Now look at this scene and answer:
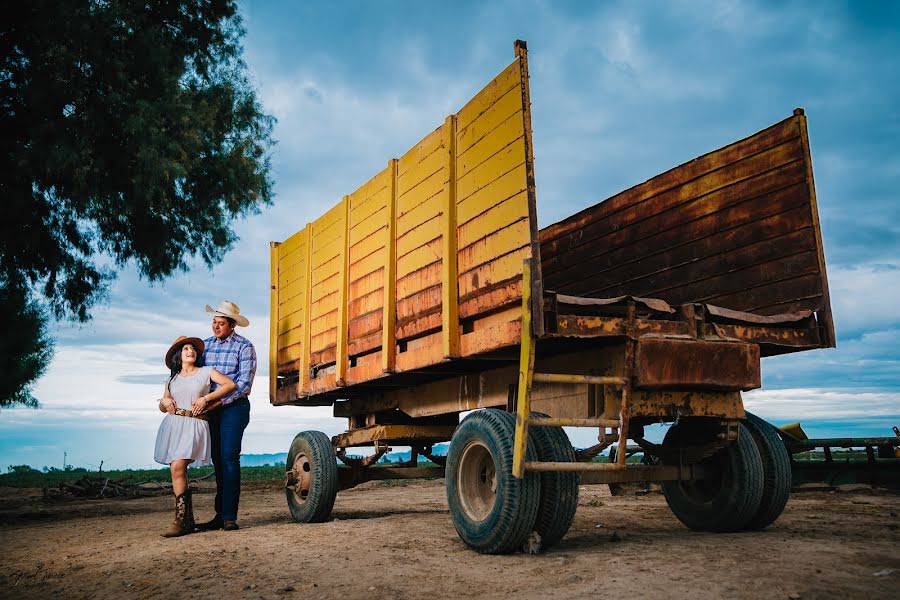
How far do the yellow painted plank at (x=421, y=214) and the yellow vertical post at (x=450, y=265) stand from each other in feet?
0.38

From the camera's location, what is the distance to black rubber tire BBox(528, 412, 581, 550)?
4.16 meters

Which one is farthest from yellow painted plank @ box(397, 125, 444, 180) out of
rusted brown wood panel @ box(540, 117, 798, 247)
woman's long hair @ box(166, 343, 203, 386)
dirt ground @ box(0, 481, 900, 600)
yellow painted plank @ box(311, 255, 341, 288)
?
dirt ground @ box(0, 481, 900, 600)

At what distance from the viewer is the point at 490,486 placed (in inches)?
183

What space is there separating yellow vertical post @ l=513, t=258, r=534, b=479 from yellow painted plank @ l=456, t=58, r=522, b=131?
120 cm

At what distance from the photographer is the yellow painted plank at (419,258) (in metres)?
5.18

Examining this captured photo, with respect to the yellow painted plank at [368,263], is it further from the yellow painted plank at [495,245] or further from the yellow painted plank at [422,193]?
the yellow painted plank at [495,245]

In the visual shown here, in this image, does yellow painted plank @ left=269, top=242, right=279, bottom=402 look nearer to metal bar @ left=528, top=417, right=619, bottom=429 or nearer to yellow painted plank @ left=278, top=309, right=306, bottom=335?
yellow painted plank @ left=278, top=309, right=306, bottom=335

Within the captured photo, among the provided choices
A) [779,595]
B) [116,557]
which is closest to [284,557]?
[116,557]

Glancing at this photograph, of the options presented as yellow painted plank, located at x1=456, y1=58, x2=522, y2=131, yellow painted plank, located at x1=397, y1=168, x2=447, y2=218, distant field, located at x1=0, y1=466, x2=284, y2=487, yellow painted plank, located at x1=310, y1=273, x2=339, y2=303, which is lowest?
distant field, located at x1=0, y1=466, x2=284, y2=487

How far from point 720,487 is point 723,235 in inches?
73.7

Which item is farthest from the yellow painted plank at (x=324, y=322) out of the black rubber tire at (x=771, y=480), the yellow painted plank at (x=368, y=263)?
the black rubber tire at (x=771, y=480)

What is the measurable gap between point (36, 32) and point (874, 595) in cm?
1069

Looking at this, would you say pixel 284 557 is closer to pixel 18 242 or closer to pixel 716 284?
pixel 716 284

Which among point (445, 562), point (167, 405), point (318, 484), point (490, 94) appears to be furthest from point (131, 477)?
point (490, 94)
